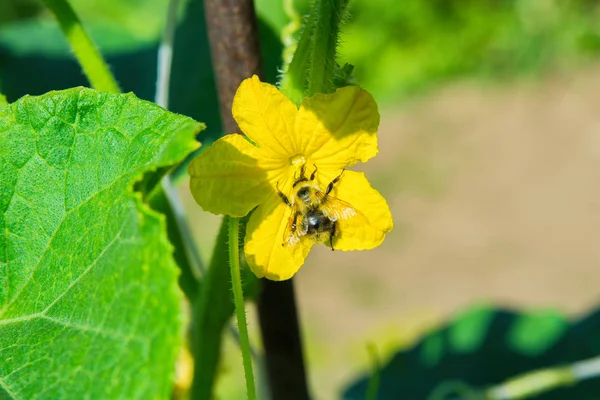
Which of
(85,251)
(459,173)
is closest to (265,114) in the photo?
(85,251)

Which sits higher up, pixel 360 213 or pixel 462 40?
pixel 462 40

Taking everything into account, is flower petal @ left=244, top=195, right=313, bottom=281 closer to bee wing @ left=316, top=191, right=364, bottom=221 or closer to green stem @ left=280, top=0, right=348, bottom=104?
bee wing @ left=316, top=191, right=364, bottom=221

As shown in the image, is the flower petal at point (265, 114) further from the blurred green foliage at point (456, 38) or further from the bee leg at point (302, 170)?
the blurred green foliage at point (456, 38)

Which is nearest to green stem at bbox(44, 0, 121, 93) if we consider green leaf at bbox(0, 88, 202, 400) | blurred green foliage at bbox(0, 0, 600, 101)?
green leaf at bbox(0, 88, 202, 400)

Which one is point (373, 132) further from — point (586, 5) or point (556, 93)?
point (586, 5)

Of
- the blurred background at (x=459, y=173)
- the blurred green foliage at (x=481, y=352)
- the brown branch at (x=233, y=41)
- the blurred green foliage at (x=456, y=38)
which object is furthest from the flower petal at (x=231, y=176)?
the blurred green foliage at (x=456, y=38)

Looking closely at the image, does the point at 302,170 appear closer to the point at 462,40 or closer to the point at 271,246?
the point at 271,246
